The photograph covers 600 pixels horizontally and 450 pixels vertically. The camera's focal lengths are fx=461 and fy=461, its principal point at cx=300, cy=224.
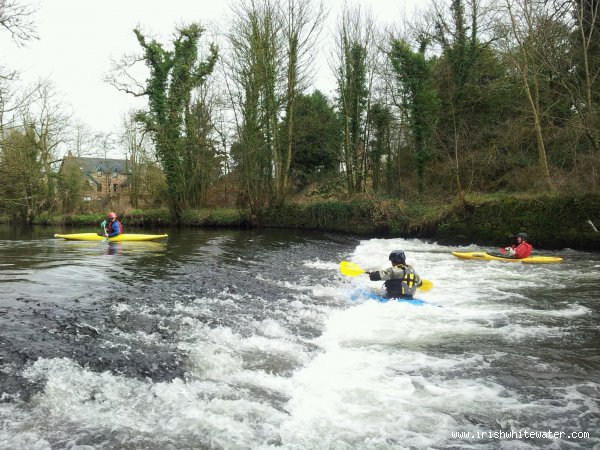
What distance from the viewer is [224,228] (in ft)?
89.1

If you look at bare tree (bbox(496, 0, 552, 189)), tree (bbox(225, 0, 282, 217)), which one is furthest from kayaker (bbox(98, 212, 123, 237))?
bare tree (bbox(496, 0, 552, 189))

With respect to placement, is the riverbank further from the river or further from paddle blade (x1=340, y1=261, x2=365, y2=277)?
paddle blade (x1=340, y1=261, x2=365, y2=277)

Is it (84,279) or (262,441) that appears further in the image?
(84,279)

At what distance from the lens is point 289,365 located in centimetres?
507

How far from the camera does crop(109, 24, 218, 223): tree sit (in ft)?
89.1

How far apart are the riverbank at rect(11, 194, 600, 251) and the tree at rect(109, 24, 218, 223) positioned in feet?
11.7

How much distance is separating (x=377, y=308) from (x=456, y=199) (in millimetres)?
14183

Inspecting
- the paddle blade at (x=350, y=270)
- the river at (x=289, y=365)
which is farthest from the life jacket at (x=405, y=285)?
the paddle blade at (x=350, y=270)

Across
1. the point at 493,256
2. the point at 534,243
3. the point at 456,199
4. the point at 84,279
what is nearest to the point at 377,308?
the point at 84,279

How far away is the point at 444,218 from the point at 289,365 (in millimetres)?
16828

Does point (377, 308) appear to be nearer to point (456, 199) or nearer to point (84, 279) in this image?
point (84, 279)

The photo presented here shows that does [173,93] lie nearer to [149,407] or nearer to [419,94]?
[419,94]

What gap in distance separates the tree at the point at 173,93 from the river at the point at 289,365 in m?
19.1

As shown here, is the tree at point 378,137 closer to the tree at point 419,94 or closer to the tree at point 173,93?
the tree at point 419,94
